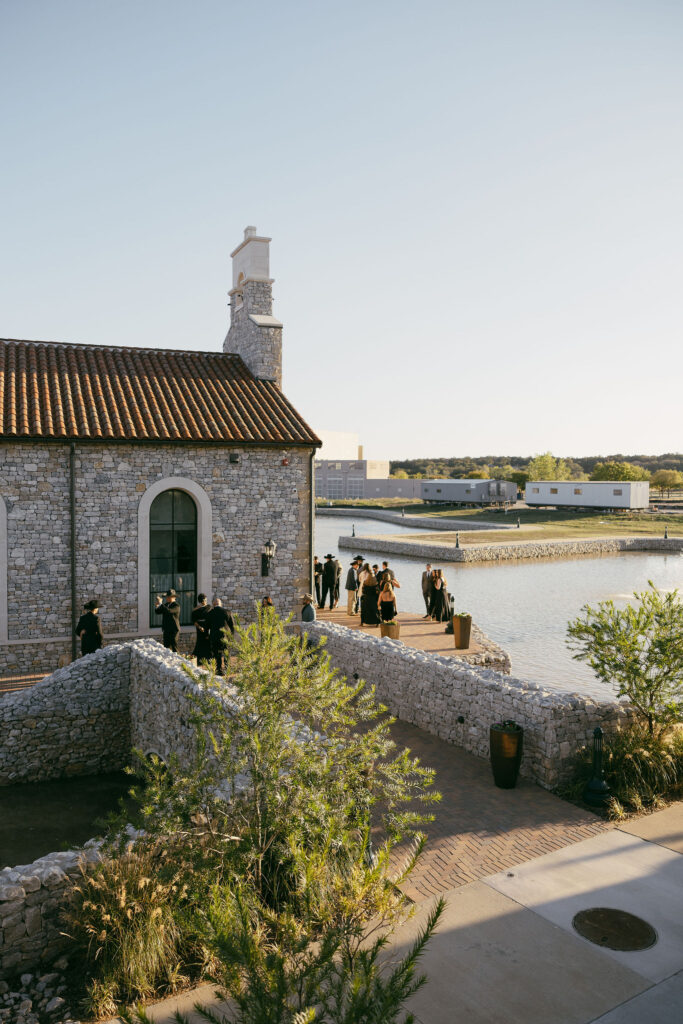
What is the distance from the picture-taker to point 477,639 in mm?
19656

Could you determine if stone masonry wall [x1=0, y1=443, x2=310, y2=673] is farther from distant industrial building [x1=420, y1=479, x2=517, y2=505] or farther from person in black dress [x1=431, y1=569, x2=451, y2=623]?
distant industrial building [x1=420, y1=479, x2=517, y2=505]

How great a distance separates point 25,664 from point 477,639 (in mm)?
11260

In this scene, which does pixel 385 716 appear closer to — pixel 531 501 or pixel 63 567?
pixel 63 567

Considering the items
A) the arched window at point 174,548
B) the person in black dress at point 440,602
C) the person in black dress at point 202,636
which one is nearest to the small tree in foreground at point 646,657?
the person in black dress at point 202,636

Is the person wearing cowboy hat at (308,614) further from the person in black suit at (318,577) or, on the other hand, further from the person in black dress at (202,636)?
the person in black suit at (318,577)

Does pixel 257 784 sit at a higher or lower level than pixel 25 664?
higher

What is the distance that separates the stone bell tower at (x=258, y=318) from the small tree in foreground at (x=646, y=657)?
41.0ft

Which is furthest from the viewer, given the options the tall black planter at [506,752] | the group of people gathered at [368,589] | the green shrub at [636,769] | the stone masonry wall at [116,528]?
the group of people gathered at [368,589]

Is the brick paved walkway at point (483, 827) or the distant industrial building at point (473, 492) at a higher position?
the distant industrial building at point (473, 492)

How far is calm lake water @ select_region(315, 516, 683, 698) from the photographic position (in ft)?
71.9

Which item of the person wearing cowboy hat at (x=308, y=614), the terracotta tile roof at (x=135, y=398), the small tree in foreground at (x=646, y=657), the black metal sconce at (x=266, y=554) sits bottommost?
the person wearing cowboy hat at (x=308, y=614)

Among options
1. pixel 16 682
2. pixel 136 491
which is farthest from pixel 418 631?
pixel 16 682

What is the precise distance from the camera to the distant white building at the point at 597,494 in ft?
251

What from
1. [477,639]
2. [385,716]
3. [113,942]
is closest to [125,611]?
[385,716]
